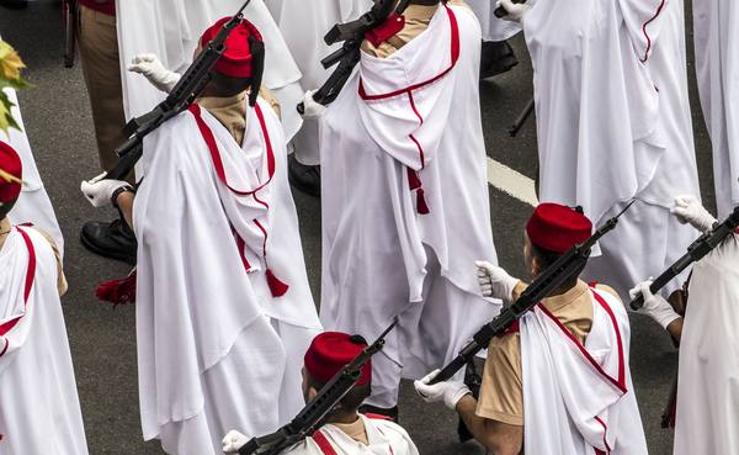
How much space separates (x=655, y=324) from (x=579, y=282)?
2.54 meters

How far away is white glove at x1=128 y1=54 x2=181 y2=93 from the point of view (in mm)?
6766

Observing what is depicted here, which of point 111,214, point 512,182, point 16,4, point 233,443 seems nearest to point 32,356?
point 233,443

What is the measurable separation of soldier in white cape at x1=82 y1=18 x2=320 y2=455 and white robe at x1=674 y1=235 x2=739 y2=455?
58.7 inches

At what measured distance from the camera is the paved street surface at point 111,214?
7.93 metres

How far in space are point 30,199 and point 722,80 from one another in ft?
11.5

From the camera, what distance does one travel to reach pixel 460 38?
7.21 meters

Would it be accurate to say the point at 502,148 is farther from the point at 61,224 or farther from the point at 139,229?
the point at 139,229

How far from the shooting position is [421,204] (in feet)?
24.1

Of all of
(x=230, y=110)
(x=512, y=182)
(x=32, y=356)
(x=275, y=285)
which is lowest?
(x=512, y=182)

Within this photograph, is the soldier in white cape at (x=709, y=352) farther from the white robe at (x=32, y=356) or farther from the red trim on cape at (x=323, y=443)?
the white robe at (x=32, y=356)

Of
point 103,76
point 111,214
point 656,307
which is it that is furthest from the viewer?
point 111,214

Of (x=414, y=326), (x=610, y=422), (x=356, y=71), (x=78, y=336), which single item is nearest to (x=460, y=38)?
(x=356, y=71)

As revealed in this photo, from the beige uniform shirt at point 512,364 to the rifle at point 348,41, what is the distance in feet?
4.92

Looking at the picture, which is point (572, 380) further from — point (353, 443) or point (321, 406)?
point (321, 406)
